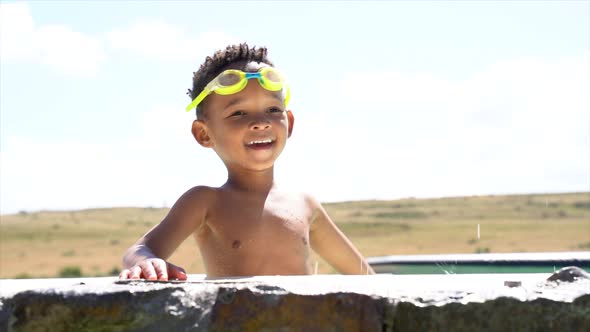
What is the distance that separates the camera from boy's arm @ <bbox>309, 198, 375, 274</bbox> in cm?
452

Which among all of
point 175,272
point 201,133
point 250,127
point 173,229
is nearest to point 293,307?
point 175,272

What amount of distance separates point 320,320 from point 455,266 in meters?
5.15

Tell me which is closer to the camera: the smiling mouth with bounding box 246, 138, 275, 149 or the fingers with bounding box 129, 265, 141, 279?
the fingers with bounding box 129, 265, 141, 279

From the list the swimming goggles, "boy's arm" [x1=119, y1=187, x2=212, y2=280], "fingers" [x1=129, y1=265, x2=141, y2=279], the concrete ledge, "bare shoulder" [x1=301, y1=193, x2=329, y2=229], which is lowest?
the concrete ledge

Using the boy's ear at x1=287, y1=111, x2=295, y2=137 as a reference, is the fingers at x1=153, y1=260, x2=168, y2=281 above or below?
below

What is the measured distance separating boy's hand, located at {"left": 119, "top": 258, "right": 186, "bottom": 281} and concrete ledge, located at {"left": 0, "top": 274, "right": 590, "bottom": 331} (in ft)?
1.99

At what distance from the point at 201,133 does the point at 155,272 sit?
4.76 feet

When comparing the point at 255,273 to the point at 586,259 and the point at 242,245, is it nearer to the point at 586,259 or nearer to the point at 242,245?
the point at 242,245

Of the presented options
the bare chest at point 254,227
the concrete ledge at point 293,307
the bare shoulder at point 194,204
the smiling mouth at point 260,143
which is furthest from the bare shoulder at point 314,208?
the concrete ledge at point 293,307

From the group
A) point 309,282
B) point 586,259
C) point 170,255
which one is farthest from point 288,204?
point 586,259

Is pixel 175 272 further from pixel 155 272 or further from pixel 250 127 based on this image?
pixel 250 127

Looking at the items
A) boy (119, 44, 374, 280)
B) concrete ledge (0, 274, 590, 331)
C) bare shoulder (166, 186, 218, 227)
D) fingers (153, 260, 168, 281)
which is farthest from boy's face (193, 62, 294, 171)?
concrete ledge (0, 274, 590, 331)

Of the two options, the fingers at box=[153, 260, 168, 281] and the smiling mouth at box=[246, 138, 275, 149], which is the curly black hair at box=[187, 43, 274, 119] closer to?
the smiling mouth at box=[246, 138, 275, 149]

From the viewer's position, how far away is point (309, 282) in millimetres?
2398
